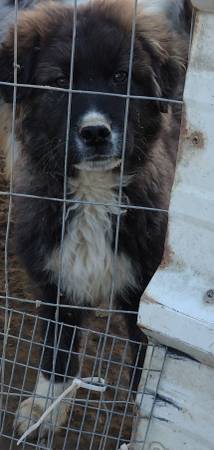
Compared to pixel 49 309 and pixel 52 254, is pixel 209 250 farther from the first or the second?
pixel 49 309

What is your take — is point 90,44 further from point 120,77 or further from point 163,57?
point 163,57

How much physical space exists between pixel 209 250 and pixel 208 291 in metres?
0.10

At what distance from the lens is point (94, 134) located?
2252mm

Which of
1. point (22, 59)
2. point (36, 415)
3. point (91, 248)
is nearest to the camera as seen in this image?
point (22, 59)

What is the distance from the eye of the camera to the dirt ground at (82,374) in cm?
235

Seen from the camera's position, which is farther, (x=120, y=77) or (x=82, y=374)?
(x=82, y=374)

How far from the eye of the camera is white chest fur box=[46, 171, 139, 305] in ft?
8.47

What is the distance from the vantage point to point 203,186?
169 cm

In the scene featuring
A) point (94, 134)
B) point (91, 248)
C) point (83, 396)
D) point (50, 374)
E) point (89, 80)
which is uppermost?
point (89, 80)

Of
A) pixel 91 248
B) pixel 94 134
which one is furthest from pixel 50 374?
pixel 94 134

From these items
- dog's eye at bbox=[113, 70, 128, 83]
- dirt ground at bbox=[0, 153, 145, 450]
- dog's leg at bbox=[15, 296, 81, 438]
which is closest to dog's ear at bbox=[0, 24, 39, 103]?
dog's eye at bbox=[113, 70, 128, 83]

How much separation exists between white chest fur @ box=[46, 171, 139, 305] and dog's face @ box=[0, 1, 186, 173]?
13 cm

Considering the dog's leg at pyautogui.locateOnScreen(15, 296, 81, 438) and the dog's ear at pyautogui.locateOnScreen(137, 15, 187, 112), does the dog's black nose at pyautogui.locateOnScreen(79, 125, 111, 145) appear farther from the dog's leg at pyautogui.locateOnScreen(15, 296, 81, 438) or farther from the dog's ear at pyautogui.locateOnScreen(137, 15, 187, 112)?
the dog's leg at pyautogui.locateOnScreen(15, 296, 81, 438)

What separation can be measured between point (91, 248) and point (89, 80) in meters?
0.63
